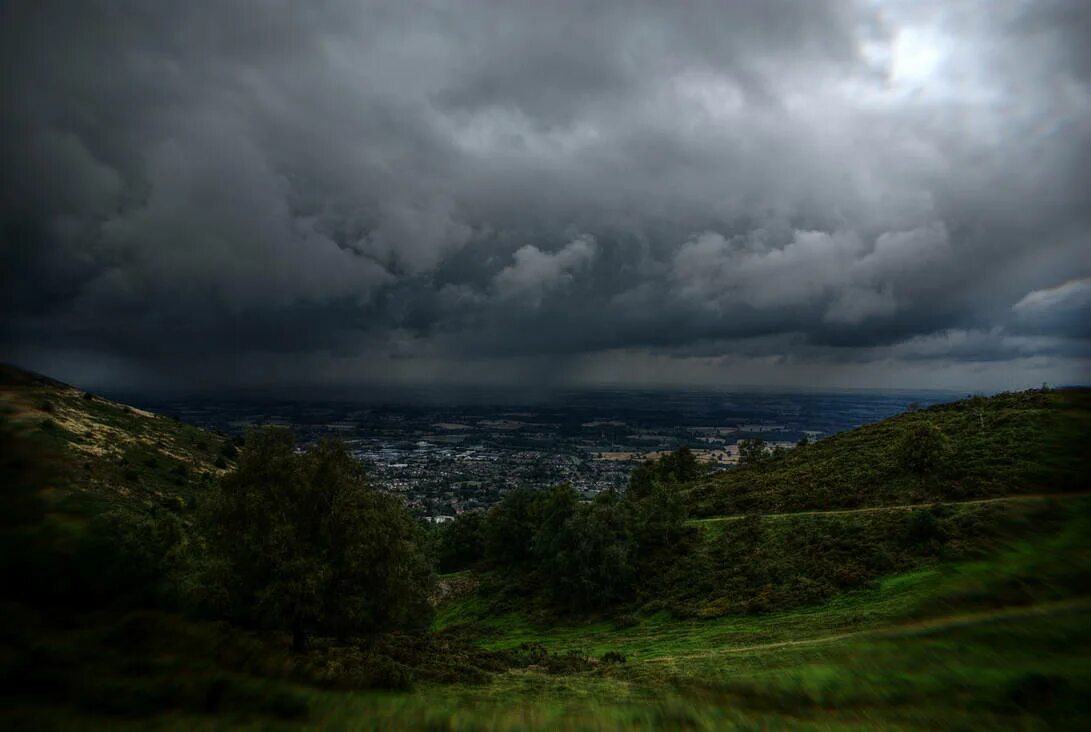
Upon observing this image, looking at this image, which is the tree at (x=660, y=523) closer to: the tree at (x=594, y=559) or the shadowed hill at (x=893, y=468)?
the tree at (x=594, y=559)

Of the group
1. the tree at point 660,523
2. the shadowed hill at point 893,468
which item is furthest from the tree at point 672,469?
the tree at point 660,523

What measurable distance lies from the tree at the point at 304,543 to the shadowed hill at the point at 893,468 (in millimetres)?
20185

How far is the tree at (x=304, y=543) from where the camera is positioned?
1731 cm

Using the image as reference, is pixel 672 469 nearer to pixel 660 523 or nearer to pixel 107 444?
pixel 660 523

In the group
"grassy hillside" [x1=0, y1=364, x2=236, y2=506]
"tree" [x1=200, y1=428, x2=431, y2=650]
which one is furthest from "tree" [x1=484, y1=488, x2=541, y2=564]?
"tree" [x1=200, y1=428, x2=431, y2=650]

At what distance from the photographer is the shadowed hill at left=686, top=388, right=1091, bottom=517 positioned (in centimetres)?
3900

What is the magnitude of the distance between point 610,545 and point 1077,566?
42.7 metres

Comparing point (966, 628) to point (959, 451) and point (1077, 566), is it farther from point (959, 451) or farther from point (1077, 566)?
point (959, 451)

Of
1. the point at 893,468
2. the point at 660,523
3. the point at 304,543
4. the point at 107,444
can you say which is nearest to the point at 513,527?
the point at 660,523

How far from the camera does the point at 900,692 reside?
7.03m

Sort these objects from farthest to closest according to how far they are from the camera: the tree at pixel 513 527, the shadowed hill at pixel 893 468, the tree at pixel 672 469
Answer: the tree at pixel 672 469 → the tree at pixel 513 527 → the shadowed hill at pixel 893 468

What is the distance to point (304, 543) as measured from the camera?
18.8 metres

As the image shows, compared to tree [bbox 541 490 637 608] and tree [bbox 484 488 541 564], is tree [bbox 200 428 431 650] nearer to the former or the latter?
tree [bbox 541 490 637 608]

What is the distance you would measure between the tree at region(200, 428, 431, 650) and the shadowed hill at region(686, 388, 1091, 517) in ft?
66.2
